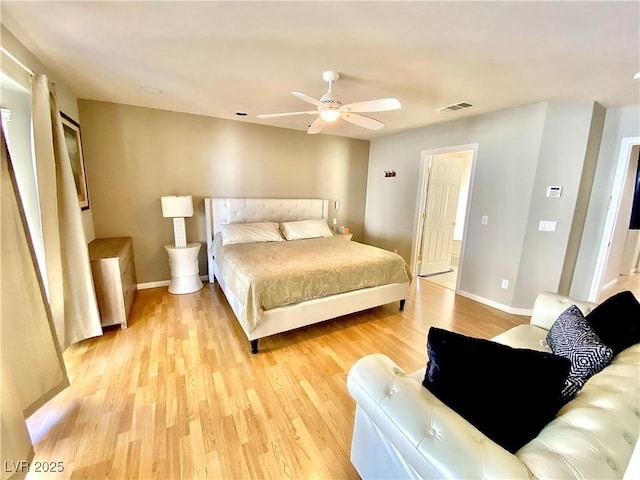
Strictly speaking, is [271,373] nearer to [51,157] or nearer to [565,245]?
[51,157]

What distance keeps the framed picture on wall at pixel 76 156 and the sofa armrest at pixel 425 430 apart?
3.20 metres

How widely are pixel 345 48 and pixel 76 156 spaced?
301 centimetres

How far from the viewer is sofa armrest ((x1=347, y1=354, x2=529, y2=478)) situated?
2.39ft

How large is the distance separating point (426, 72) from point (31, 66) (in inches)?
123

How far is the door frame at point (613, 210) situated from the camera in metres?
2.95

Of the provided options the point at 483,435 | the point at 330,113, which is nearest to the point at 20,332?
the point at 483,435

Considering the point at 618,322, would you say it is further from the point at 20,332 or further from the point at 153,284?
the point at 153,284

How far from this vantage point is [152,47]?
1943mm

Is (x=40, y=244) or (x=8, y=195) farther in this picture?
(x=40, y=244)

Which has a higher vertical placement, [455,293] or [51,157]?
[51,157]

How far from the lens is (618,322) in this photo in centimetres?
136

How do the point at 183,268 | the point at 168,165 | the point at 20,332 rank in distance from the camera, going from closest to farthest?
1. the point at 20,332
2. the point at 183,268
3. the point at 168,165

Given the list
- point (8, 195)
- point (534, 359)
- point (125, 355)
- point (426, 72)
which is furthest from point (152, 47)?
point (534, 359)

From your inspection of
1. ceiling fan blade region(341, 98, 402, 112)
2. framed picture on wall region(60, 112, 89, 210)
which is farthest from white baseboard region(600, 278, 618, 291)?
framed picture on wall region(60, 112, 89, 210)
